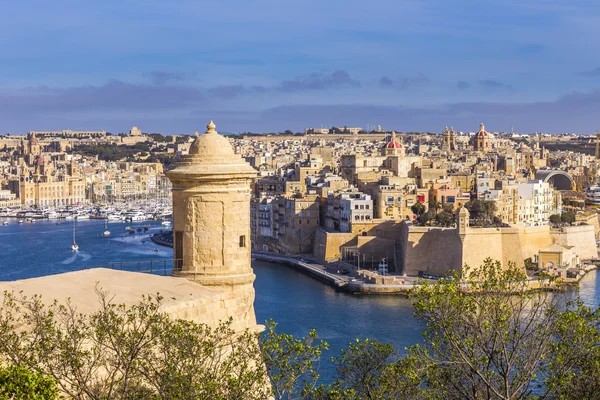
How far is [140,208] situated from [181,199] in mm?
56781

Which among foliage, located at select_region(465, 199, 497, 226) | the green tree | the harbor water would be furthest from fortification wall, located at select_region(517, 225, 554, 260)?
the green tree

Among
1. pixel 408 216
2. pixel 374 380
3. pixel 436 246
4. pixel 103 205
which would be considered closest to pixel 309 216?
pixel 408 216

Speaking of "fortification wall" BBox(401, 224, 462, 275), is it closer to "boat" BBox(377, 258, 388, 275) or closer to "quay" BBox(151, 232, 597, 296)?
"quay" BBox(151, 232, 597, 296)

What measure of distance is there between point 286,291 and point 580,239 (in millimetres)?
11187

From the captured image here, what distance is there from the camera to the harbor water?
19.4 m

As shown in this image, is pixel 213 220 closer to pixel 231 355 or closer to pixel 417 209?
pixel 231 355

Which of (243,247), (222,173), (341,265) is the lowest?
(341,265)

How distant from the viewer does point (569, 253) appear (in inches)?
1134

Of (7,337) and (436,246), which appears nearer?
(7,337)

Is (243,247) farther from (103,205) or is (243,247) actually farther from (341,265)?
(103,205)

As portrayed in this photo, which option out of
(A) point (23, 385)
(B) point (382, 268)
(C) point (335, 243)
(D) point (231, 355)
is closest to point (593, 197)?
(C) point (335, 243)

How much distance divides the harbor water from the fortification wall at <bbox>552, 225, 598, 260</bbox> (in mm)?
1472

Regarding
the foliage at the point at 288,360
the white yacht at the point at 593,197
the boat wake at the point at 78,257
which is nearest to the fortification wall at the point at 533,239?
the boat wake at the point at 78,257

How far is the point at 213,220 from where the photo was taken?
212 inches
